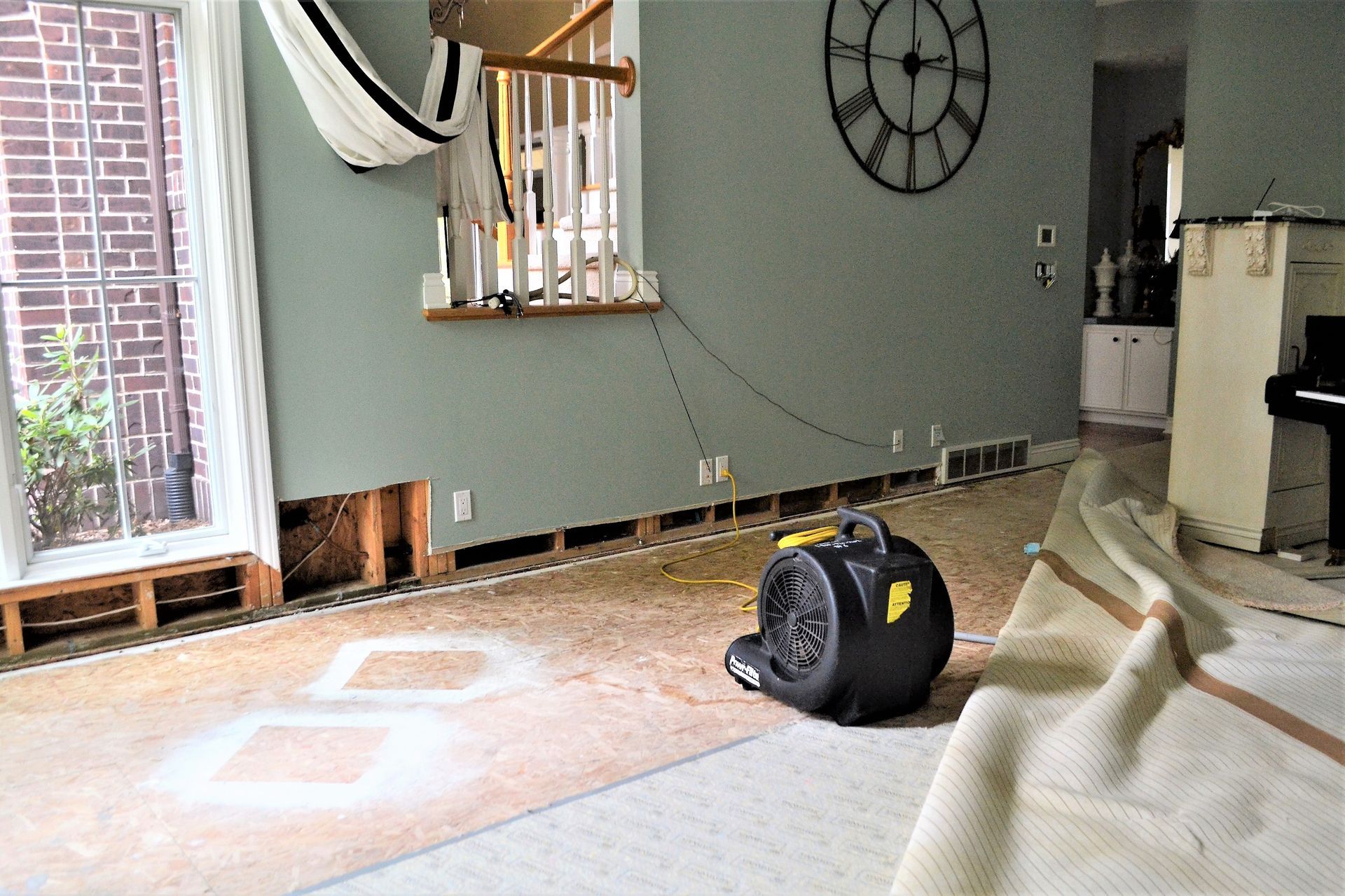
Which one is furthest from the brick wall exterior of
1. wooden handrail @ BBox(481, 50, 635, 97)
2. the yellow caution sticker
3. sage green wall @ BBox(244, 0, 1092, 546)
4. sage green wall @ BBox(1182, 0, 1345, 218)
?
sage green wall @ BBox(1182, 0, 1345, 218)

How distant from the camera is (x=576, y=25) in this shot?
16.8 feet

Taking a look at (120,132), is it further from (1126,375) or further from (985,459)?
(1126,375)

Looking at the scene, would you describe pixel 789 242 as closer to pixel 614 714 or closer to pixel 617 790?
pixel 614 714

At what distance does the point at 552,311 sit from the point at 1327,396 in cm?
300

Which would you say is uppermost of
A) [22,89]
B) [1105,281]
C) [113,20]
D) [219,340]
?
[113,20]

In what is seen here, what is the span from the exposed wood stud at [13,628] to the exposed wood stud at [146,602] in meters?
0.33

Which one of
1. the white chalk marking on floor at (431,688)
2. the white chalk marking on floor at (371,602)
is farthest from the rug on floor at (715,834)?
the white chalk marking on floor at (371,602)

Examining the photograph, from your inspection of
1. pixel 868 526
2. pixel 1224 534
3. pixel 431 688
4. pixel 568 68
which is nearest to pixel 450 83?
pixel 568 68

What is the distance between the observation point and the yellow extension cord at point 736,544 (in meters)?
2.83

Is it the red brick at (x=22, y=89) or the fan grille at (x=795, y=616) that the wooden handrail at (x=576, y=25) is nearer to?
the red brick at (x=22, y=89)

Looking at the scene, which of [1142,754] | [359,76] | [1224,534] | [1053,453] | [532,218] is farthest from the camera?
[1053,453]

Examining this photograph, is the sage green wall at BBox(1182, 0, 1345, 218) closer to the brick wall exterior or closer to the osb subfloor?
the osb subfloor

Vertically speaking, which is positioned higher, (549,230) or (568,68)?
(568,68)

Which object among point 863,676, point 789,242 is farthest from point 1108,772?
point 789,242
